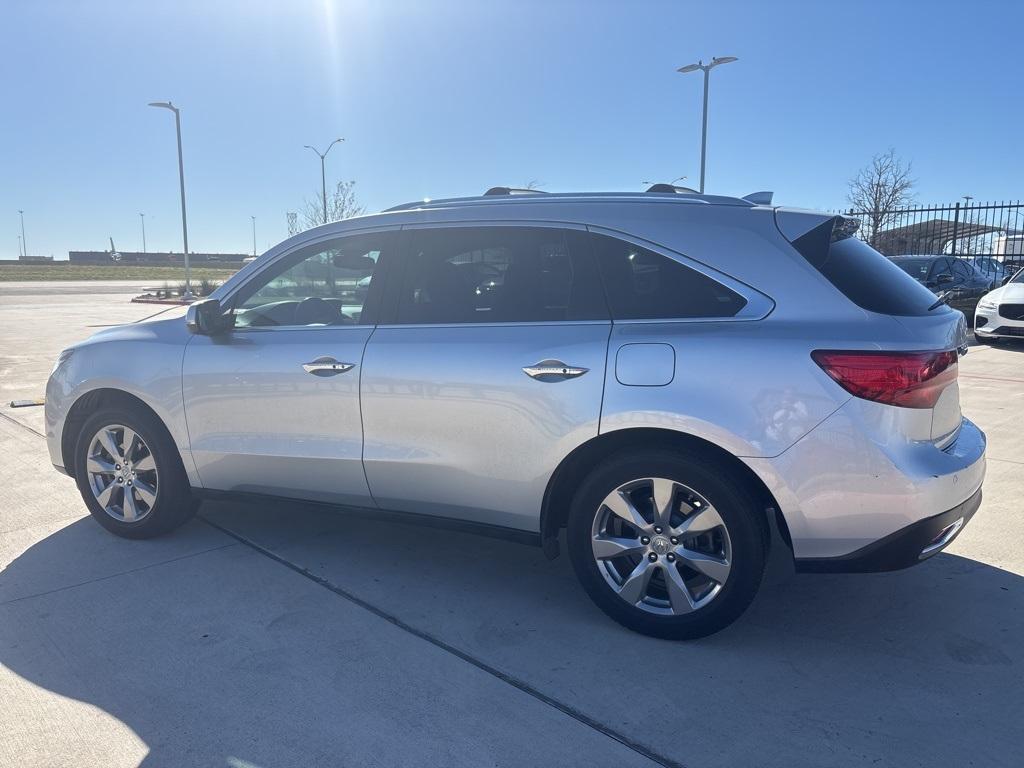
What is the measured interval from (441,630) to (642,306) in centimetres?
159

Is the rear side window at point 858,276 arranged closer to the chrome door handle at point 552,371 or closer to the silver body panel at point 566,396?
the silver body panel at point 566,396

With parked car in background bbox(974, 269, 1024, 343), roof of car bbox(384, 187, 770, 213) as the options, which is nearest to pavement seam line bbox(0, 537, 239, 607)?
roof of car bbox(384, 187, 770, 213)

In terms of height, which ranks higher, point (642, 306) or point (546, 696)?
point (642, 306)

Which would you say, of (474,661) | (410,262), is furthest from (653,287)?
(474,661)

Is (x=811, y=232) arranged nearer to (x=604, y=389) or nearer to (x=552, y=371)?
(x=604, y=389)

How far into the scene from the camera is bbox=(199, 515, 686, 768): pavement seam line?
2639 mm

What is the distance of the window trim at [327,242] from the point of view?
12.6ft

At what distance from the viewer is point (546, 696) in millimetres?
2928

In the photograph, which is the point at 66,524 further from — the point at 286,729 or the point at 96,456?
the point at 286,729

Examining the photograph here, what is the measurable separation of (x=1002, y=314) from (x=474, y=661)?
12.9 meters

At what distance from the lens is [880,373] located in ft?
9.42

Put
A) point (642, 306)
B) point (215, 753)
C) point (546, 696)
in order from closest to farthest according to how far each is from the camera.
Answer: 1. point (215, 753)
2. point (546, 696)
3. point (642, 306)

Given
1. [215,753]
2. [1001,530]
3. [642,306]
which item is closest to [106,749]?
[215,753]

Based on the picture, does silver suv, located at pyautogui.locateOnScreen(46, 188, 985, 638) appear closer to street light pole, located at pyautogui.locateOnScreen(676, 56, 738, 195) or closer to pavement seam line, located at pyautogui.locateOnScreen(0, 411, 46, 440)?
pavement seam line, located at pyautogui.locateOnScreen(0, 411, 46, 440)
